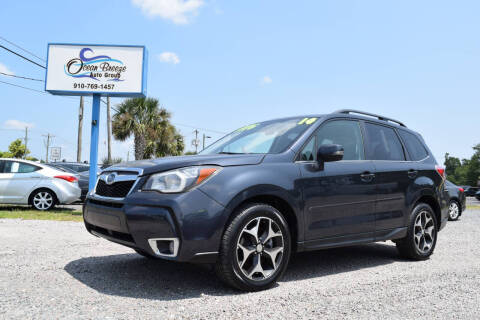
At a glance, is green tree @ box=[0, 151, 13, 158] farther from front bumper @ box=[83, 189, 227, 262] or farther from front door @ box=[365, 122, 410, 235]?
front bumper @ box=[83, 189, 227, 262]

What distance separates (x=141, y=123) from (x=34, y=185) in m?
14.7

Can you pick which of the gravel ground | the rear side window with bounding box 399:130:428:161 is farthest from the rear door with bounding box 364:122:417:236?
the gravel ground

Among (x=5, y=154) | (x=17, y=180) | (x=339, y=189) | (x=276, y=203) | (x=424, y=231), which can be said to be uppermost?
(x=5, y=154)

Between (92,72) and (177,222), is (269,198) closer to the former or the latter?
(177,222)

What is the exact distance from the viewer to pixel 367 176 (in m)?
4.55

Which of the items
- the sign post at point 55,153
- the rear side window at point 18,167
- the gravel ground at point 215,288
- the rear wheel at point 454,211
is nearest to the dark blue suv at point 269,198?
the gravel ground at point 215,288

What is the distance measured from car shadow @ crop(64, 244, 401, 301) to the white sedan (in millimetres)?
6825

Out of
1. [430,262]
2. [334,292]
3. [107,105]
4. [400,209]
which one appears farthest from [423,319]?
[107,105]

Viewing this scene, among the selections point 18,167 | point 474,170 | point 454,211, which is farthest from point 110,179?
point 474,170

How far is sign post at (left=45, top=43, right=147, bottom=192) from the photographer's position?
12.4 m

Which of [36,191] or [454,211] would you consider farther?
[454,211]

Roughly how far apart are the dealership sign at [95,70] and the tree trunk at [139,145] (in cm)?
1227

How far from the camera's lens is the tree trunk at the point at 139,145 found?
970 inches

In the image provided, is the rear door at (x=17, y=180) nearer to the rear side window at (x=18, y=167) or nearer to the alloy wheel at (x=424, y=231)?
the rear side window at (x=18, y=167)
